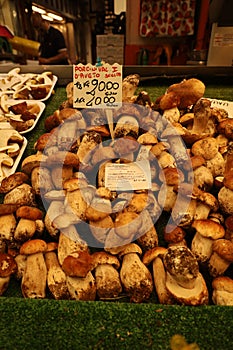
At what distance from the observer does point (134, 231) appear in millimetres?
1287

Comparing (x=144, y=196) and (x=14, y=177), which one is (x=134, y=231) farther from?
(x=14, y=177)

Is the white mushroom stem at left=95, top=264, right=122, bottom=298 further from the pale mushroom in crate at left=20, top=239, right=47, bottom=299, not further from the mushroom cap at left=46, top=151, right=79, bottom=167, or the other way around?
the mushroom cap at left=46, top=151, right=79, bottom=167

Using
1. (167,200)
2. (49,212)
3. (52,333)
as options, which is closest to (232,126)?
(167,200)

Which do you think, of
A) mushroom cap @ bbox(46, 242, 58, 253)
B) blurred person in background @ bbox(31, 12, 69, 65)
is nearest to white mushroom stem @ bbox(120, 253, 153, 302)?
mushroom cap @ bbox(46, 242, 58, 253)

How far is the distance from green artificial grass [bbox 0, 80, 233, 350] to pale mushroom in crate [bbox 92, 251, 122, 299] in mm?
128

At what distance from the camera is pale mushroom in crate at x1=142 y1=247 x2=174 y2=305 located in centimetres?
117

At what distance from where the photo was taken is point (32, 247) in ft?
4.08

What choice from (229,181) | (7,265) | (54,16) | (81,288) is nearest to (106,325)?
(81,288)

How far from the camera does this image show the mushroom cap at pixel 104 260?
1224 millimetres

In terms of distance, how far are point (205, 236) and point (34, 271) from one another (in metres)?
0.78

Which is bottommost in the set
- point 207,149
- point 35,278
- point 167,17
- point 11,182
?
point 35,278

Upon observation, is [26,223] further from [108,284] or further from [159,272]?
[159,272]

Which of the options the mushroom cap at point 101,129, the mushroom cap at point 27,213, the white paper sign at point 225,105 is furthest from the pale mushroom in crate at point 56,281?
the white paper sign at point 225,105

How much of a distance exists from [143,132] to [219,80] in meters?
1.54
